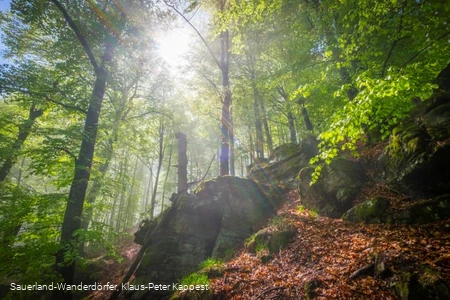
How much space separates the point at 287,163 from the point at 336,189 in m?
5.66

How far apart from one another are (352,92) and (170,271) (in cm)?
1203

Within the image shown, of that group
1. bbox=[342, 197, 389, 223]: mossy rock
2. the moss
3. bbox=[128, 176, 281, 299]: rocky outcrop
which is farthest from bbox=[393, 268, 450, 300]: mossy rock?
bbox=[128, 176, 281, 299]: rocky outcrop

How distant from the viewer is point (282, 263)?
19.6 feet

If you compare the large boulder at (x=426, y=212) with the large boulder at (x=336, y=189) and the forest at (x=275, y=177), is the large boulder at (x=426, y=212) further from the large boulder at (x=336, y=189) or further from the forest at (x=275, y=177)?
the large boulder at (x=336, y=189)

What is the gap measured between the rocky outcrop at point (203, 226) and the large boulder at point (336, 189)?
2.56 meters

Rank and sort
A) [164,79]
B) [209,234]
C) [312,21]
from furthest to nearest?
[164,79], [312,21], [209,234]

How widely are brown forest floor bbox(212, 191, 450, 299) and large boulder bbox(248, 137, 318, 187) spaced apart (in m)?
5.19

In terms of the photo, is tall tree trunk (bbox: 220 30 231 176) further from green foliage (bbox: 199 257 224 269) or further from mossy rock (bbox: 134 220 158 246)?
green foliage (bbox: 199 257 224 269)

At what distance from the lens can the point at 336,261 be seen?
487 cm

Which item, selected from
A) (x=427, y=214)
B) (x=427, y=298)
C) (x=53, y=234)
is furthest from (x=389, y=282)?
(x=53, y=234)

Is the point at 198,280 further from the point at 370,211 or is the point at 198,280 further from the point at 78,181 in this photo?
the point at 78,181

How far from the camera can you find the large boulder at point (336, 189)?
7.17 meters

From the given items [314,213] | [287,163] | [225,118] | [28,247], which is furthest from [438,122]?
[28,247]

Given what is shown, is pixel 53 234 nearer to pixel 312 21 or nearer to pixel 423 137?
pixel 423 137
